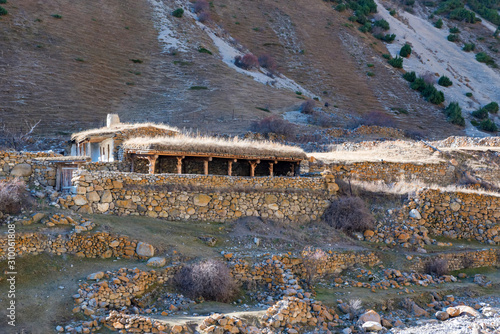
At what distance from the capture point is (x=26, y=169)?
16578 mm

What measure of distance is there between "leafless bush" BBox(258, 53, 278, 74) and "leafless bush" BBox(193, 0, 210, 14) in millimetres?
12053

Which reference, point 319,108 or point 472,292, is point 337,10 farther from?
point 472,292

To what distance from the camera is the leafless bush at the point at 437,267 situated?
14.8m

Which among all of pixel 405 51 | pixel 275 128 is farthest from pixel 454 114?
pixel 275 128

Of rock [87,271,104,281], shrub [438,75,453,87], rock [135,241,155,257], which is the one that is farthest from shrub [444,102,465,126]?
rock [87,271,104,281]

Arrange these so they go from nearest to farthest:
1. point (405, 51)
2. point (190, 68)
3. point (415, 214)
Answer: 1. point (415, 214)
2. point (190, 68)
3. point (405, 51)

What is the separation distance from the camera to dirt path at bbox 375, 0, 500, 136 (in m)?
54.6

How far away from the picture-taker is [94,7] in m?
53.3

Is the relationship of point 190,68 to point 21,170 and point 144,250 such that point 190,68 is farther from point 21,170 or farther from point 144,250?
point 144,250

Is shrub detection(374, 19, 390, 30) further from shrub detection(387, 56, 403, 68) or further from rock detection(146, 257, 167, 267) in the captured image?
rock detection(146, 257, 167, 267)

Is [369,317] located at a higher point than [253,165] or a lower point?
lower

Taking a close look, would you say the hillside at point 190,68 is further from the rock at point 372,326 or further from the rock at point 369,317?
the rock at point 372,326

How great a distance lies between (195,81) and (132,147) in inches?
988

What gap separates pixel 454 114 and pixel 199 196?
125 feet
